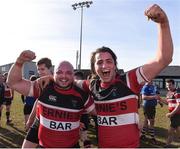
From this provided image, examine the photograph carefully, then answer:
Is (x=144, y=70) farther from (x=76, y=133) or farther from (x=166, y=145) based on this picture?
(x=166, y=145)

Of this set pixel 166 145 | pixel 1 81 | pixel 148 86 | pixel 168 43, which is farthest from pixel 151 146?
pixel 168 43

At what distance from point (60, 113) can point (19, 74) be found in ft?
2.12

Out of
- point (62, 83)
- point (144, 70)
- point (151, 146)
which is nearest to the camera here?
point (144, 70)

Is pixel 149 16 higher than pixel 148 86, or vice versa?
pixel 149 16

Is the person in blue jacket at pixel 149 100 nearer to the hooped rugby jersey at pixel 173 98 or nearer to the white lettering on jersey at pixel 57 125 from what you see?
the hooped rugby jersey at pixel 173 98

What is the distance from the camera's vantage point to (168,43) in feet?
12.3

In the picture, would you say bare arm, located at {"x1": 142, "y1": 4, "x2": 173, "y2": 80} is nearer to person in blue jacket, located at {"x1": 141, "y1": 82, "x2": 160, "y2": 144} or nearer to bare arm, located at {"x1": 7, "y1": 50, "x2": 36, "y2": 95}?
bare arm, located at {"x1": 7, "y1": 50, "x2": 36, "y2": 95}

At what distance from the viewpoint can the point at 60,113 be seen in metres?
4.36

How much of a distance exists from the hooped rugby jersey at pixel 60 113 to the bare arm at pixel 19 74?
226 millimetres

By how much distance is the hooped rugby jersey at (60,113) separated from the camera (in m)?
4.35

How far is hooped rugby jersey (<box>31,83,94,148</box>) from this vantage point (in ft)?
14.3

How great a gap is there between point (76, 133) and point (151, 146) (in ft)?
22.0

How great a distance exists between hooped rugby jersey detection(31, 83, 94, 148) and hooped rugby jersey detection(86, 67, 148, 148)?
414 millimetres

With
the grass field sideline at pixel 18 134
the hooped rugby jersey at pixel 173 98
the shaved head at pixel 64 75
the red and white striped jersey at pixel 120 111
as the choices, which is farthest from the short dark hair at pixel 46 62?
the hooped rugby jersey at pixel 173 98
